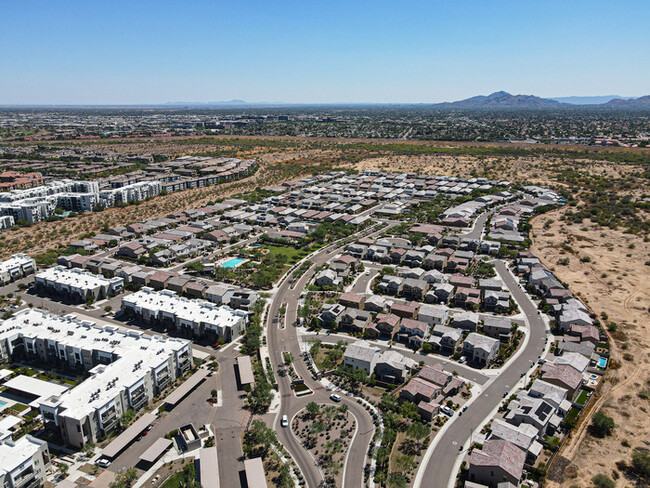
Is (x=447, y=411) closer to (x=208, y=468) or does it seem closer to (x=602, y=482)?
(x=602, y=482)

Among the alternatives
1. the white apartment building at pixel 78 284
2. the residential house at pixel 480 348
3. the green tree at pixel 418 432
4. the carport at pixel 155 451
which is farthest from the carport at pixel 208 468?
the white apartment building at pixel 78 284

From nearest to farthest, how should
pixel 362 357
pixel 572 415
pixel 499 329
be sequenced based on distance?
pixel 572 415 → pixel 362 357 → pixel 499 329

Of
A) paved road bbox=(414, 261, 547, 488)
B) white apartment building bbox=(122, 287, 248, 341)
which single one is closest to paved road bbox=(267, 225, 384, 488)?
white apartment building bbox=(122, 287, 248, 341)

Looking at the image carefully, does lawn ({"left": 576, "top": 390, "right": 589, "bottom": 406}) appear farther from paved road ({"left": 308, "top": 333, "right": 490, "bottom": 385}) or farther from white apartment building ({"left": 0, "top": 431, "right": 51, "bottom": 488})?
white apartment building ({"left": 0, "top": 431, "right": 51, "bottom": 488})

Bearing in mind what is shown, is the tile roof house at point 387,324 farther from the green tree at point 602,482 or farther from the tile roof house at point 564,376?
the green tree at point 602,482

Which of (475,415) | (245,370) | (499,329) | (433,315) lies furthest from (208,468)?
(499,329)
